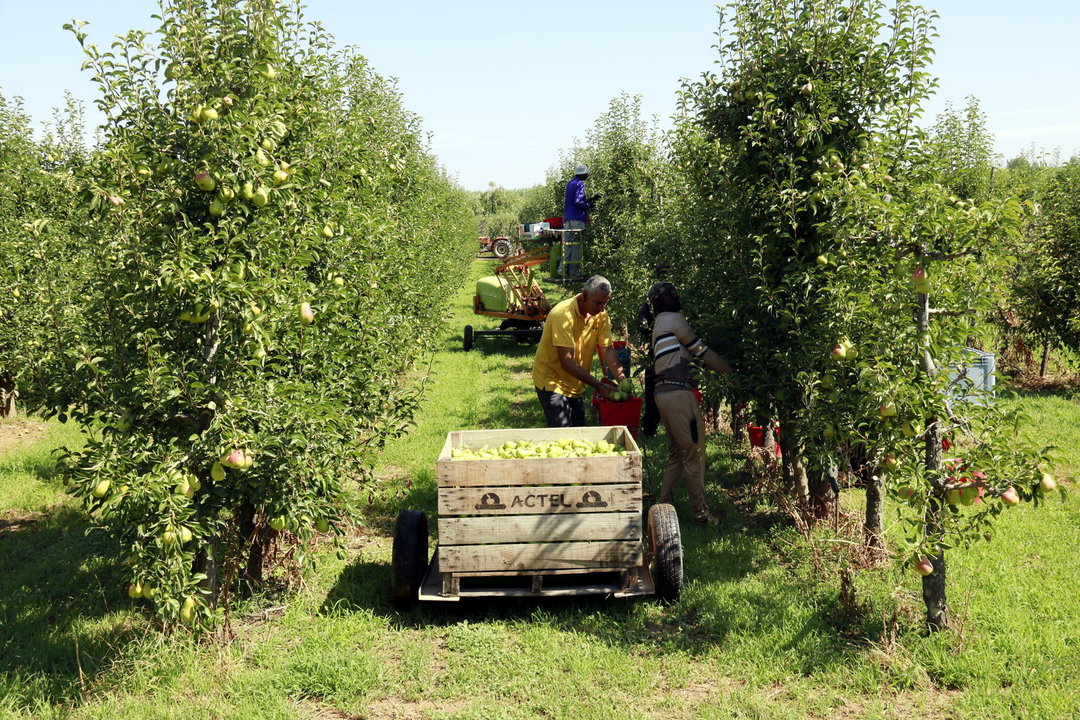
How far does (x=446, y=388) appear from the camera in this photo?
14.0 metres

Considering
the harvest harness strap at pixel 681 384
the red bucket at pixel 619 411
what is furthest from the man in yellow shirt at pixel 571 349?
the harvest harness strap at pixel 681 384

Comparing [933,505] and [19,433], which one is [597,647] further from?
[19,433]

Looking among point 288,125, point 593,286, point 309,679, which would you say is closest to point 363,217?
point 288,125

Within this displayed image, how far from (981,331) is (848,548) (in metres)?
1.78

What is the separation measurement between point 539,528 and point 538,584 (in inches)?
16.1

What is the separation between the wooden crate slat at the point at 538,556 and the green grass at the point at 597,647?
47 centimetres

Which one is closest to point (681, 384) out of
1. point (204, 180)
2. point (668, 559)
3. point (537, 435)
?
point (537, 435)

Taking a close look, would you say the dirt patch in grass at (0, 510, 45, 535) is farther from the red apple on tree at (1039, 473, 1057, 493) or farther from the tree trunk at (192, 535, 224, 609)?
the red apple on tree at (1039, 473, 1057, 493)

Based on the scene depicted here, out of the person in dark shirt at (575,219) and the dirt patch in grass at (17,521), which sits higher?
the person in dark shirt at (575,219)

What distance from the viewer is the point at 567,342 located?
277 inches

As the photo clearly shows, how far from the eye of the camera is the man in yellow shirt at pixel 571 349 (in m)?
7.02

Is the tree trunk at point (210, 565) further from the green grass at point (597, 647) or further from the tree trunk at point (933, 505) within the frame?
the tree trunk at point (933, 505)

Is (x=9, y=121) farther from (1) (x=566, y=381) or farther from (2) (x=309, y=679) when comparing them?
(2) (x=309, y=679)

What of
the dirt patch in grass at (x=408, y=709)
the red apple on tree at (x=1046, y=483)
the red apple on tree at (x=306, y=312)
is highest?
the red apple on tree at (x=306, y=312)
